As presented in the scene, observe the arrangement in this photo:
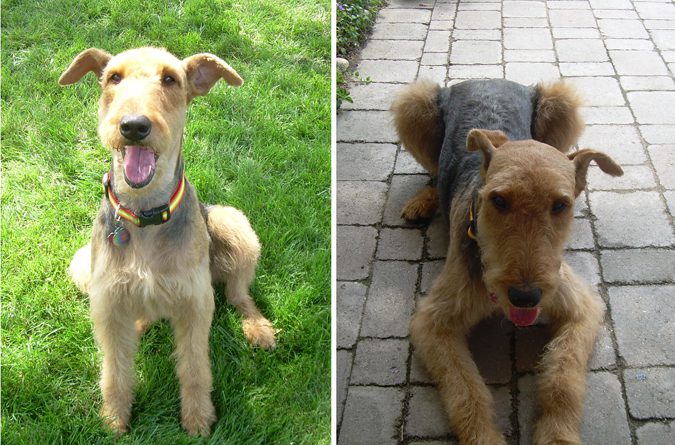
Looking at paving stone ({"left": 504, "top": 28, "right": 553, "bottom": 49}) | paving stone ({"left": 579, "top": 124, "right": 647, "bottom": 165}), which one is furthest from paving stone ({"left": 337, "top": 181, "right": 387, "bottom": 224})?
paving stone ({"left": 504, "top": 28, "right": 553, "bottom": 49})

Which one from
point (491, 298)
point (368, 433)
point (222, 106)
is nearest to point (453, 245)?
point (491, 298)

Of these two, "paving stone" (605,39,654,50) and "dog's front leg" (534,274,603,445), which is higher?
"dog's front leg" (534,274,603,445)

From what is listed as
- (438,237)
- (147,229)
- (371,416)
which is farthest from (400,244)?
(147,229)

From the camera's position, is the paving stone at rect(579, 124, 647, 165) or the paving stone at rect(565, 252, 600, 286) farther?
the paving stone at rect(579, 124, 647, 165)

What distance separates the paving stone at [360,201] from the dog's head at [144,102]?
1625 mm

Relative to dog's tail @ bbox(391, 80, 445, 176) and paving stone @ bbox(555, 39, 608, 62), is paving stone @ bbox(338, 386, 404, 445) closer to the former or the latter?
dog's tail @ bbox(391, 80, 445, 176)

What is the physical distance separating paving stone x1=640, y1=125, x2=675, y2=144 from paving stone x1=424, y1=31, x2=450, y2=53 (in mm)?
2066

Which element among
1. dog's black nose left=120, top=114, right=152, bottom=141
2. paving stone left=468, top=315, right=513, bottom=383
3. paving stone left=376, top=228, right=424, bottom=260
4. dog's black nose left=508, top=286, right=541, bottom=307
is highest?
dog's black nose left=120, top=114, right=152, bottom=141

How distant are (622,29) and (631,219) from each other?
3533mm

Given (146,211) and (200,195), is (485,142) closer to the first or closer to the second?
(146,211)

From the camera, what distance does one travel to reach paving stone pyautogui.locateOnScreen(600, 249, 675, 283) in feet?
12.1

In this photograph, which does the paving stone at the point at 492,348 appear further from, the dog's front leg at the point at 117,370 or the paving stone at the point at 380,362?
the dog's front leg at the point at 117,370

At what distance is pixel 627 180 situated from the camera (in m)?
4.47

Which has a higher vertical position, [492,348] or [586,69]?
[492,348]
